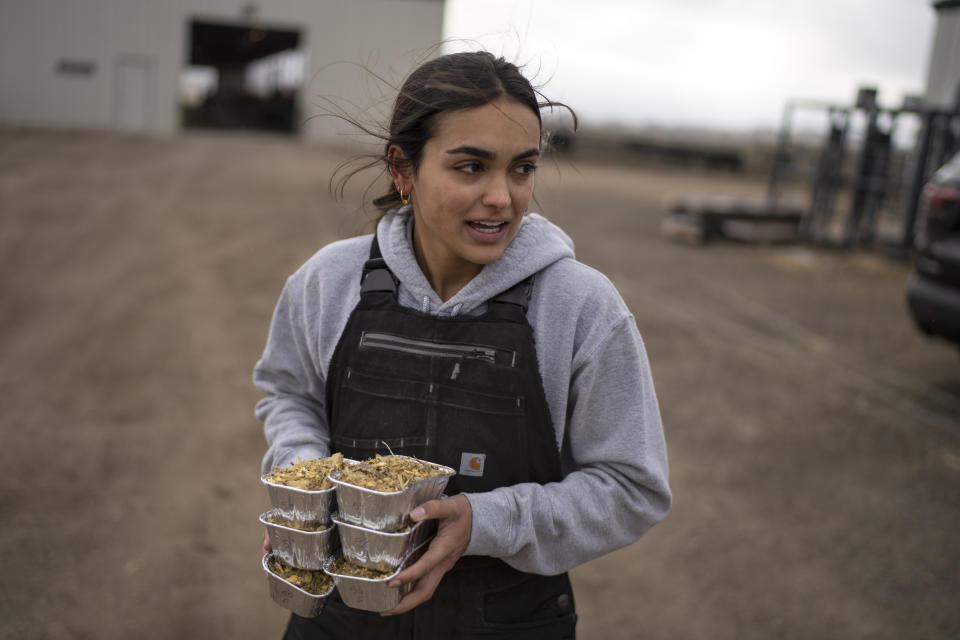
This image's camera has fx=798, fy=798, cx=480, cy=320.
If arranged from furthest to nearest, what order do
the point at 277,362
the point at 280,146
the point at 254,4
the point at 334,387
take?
the point at 254,4 → the point at 280,146 → the point at 277,362 → the point at 334,387

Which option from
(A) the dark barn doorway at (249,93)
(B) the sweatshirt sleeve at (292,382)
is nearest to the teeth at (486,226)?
(B) the sweatshirt sleeve at (292,382)

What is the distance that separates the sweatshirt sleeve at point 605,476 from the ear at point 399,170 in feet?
1.82

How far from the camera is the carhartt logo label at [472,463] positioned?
1.61 m

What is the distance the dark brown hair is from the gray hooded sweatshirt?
0.25 m

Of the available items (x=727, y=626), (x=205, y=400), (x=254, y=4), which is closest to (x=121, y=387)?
(x=205, y=400)

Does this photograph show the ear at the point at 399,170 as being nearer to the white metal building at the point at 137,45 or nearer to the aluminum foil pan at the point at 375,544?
the aluminum foil pan at the point at 375,544

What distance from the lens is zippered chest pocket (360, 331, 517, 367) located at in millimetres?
1593

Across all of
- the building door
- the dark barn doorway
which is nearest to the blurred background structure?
the building door

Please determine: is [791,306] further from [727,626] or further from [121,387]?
[121,387]

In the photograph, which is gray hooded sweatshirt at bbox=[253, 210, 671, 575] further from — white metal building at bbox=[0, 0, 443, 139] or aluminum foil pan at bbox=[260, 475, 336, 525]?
white metal building at bbox=[0, 0, 443, 139]

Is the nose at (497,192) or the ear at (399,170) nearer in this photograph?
A: the nose at (497,192)

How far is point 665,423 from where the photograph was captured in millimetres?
5414

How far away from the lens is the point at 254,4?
2522cm

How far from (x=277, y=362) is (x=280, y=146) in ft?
70.7
